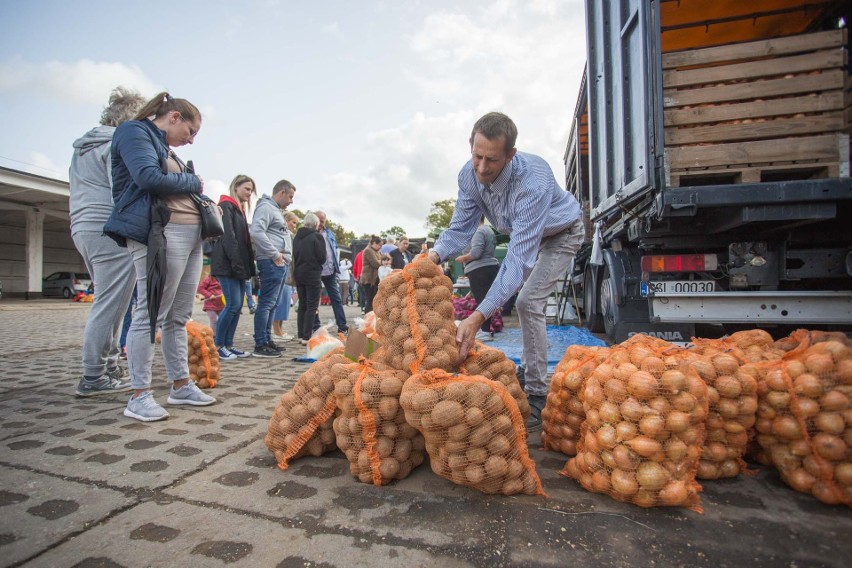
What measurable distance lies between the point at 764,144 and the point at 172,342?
4740 millimetres

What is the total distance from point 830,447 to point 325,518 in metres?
2.13

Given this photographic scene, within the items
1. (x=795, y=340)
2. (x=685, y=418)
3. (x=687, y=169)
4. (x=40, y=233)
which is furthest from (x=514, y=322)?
(x=40, y=233)

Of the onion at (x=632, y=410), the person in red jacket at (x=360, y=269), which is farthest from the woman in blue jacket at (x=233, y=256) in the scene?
the onion at (x=632, y=410)

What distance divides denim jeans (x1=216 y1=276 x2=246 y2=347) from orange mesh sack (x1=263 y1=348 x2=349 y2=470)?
295 centimetres

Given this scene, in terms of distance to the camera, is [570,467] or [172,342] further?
[172,342]

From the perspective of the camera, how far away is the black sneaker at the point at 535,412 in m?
2.86

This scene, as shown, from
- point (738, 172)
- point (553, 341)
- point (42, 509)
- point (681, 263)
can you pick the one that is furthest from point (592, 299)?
point (42, 509)

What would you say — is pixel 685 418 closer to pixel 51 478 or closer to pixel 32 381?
pixel 51 478

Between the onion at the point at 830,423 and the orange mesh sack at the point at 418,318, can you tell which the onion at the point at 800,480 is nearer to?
the onion at the point at 830,423

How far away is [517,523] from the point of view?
1.71 metres

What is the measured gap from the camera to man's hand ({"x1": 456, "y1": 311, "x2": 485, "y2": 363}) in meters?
2.33

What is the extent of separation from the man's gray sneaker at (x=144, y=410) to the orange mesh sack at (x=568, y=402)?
2.46 meters

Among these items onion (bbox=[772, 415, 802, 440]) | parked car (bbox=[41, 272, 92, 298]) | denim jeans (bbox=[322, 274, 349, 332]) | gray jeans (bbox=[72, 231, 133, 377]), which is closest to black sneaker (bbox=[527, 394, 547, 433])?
onion (bbox=[772, 415, 802, 440])

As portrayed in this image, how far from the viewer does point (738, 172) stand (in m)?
3.48
